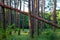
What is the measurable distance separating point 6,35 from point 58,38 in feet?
4.23

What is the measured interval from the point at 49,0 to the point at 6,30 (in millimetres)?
28246

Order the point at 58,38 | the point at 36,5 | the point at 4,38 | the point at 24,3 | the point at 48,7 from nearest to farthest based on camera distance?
1. the point at 4,38
2. the point at 58,38
3. the point at 36,5
4. the point at 48,7
5. the point at 24,3

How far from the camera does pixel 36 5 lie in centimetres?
1591

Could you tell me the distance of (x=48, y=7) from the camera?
94.5 ft

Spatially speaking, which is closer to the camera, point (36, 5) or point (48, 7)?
point (36, 5)

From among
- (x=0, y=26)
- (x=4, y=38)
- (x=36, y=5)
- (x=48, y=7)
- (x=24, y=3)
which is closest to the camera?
(x=4, y=38)

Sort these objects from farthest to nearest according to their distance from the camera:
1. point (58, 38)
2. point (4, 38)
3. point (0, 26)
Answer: point (58, 38), point (0, 26), point (4, 38)

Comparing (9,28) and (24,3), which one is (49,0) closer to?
(24,3)

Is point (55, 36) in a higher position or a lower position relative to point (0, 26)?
lower

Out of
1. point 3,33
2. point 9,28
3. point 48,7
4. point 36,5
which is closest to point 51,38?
point 9,28

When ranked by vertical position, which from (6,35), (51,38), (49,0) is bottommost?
(51,38)

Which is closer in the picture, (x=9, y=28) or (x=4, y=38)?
(x=4, y=38)

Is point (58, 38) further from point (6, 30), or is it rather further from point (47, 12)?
point (47, 12)

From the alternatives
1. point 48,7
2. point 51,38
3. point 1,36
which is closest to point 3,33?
point 1,36
